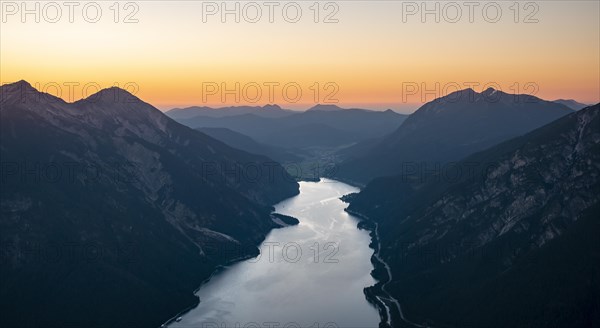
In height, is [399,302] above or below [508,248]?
below

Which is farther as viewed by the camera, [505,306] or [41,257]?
[41,257]

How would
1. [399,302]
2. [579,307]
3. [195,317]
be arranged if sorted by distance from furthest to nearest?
[399,302] < [195,317] < [579,307]

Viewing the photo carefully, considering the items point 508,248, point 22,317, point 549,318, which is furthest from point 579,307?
point 22,317

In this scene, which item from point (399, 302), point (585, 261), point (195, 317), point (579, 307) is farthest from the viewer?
point (399, 302)

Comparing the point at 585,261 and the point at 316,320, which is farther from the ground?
the point at 585,261

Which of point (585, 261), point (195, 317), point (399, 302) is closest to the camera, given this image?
point (585, 261)

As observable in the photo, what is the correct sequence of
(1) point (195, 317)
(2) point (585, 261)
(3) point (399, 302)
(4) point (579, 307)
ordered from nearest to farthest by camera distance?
(4) point (579, 307)
(2) point (585, 261)
(1) point (195, 317)
(3) point (399, 302)

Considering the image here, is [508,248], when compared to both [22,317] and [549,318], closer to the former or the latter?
[549,318]

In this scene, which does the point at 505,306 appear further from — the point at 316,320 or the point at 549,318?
the point at 316,320

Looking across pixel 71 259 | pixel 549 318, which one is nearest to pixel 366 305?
pixel 549 318
